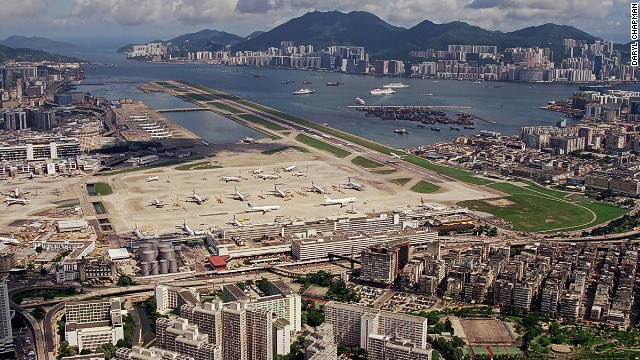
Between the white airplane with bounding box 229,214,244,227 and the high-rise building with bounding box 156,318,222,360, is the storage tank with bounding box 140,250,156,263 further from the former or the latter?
the high-rise building with bounding box 156,318,222,360

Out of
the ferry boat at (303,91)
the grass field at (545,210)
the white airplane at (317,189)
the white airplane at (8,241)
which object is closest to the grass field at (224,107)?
A: the ferry boat at (303,91)

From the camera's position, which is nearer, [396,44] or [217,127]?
[217,127]

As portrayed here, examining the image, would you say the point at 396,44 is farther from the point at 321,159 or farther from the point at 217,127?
the point at 321,159

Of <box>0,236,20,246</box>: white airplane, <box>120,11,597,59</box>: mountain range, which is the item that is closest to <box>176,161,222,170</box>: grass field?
<box>0,236,20,246</box>: white airplane

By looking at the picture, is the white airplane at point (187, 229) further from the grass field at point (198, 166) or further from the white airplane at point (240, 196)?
the grass field at point (198, 166)

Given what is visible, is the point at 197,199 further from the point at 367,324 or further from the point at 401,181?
the point at 367,324

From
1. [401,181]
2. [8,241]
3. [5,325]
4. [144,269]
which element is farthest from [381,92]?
[5,325]

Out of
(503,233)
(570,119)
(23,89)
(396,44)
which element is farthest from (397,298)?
(396,44)
